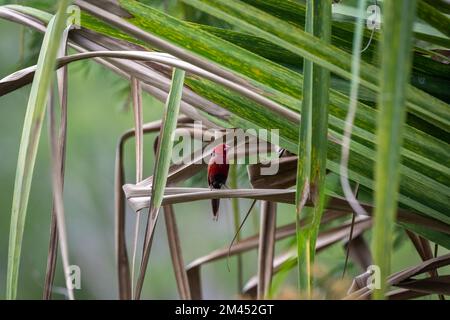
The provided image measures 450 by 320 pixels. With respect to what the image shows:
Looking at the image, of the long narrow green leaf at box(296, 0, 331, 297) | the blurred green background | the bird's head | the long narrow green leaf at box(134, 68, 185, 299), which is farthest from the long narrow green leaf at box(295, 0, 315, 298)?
the blurred green background

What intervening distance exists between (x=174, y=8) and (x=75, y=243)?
6.03ft

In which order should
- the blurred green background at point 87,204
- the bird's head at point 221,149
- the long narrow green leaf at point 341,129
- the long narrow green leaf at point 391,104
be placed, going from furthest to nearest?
the blurred green background at point 87,204
the bird's head at point 221,149
the long narrow green leaf at point 341,129
the long narrow green leaf at point 391,104

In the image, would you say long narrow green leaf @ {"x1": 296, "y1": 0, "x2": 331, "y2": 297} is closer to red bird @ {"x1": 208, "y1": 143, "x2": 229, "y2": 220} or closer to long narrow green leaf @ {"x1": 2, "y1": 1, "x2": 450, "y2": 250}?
long narrow green leaf @ {"x1": 2, "y1": 1, "x2": 450, "y2": 250}

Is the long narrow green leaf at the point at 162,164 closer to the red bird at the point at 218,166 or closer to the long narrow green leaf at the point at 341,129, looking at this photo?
the long narrow green leaf at the point at 341,129

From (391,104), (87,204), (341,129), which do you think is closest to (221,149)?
(341,129)

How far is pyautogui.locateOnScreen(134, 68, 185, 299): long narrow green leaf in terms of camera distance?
1.57 ft

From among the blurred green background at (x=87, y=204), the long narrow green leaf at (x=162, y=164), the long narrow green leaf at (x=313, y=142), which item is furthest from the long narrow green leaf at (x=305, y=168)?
the blurred green background at (x=87, y=204)

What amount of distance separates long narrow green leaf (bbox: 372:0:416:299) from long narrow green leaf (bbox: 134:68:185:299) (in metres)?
0.25

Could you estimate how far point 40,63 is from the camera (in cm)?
44

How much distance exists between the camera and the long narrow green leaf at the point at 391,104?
0.76ft

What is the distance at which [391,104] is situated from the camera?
9.2 inches

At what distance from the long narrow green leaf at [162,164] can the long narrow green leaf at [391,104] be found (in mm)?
255

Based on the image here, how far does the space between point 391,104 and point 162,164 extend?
272mm

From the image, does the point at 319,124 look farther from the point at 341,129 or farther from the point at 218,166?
the point at 218,166
